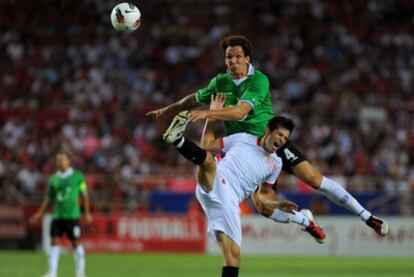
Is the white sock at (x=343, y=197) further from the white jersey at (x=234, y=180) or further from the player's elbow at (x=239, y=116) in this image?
the player's elbow at (x=239, y=116)

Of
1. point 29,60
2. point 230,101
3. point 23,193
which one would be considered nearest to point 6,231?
point 23,193

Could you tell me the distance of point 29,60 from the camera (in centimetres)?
3272

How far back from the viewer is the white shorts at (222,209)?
36.6 ft

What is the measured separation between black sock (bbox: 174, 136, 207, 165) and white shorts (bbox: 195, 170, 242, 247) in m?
0.43

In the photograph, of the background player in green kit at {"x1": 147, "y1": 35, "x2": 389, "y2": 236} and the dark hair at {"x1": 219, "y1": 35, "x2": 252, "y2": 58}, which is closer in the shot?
the background player in green kit at {"x1": 147, "y1": 35, "x2": 389, "y2": 236}

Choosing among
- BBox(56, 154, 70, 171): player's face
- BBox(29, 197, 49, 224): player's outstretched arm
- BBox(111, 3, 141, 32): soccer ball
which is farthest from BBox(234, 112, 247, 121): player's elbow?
BBox(29, 197, 49, 224): player's outstretched arm

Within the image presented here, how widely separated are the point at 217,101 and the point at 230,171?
79 centimetres

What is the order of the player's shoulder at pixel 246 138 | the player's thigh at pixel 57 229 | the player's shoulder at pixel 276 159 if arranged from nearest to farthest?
the player's shoulder at pixel 246 138, the player's shoulder at pixel 276 159, the player's thigh at pixel 57 229

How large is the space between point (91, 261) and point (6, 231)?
5.09 meters

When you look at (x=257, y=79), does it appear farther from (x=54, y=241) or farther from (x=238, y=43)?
(x=54, y=241)

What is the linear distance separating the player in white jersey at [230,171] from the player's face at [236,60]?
13.5 inches

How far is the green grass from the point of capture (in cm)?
1870

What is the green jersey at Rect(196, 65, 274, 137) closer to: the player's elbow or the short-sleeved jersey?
the short-sleeved jersey

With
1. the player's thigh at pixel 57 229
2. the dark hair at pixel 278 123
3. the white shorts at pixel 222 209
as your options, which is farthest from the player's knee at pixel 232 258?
the player's thigh at pixel 57 229
